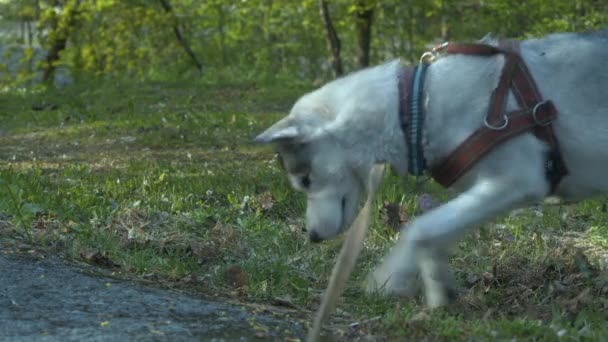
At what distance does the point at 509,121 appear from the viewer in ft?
14.0

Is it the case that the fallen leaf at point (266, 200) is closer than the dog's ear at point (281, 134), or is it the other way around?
the dog's ear at point (281, 134)

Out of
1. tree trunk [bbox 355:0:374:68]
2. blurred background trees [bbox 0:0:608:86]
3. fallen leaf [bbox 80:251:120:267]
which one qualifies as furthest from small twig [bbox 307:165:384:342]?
tree trunk [bbox 355:0:374:68]

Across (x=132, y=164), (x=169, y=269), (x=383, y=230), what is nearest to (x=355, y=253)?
(x=169, y=269)

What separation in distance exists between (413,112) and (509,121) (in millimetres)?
401

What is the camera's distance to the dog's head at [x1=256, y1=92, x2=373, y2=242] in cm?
454

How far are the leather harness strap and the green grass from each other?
59cm

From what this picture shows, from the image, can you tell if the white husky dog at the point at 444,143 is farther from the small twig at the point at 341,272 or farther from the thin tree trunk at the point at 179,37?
the thin tree trunk at the point at 179,37

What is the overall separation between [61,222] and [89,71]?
1435 centimetres

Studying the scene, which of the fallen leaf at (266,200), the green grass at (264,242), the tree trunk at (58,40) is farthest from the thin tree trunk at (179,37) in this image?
the fallen leaf at (266,200)

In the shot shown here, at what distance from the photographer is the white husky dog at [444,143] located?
4254 mm

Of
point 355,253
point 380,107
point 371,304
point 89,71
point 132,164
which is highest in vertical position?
point 380,107

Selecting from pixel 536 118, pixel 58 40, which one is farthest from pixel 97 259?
pixel 58 40

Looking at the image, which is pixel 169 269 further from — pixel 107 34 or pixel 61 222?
pixel 107 34

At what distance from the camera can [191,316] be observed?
408 cm
